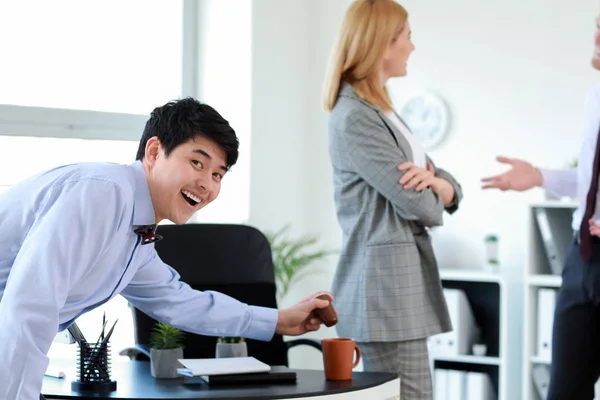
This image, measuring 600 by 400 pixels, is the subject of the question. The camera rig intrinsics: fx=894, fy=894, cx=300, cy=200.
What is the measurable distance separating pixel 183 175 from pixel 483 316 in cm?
287

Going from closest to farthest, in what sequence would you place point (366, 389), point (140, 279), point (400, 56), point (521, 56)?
1. point (366, 389)
2. point (140, 279)
3. point (400, 56)
4. point (521, 56)

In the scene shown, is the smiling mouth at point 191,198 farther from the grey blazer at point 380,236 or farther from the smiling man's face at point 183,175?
the grey blazer at point 380,236

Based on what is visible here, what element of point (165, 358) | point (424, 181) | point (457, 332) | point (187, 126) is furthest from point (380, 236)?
point (457, 332)

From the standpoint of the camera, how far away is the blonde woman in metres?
2.54

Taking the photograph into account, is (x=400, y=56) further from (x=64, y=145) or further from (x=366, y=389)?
(x=64, y=145)

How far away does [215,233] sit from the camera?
2916mm

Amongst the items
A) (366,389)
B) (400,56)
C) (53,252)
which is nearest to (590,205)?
(400,56)

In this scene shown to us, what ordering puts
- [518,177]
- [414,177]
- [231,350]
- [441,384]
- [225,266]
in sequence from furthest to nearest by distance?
[441,384] < [518,177] < [225,266] < [414,177] < [231,350]

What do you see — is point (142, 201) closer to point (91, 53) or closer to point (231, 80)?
point (91, 53)

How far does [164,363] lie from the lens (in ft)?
6.82

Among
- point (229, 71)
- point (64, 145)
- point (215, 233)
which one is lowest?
point (215, 233)


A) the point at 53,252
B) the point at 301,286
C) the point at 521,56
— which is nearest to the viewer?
the point at 53,252

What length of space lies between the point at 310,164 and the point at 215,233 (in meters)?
2.17

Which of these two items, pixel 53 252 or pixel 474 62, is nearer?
pixel 53 252
